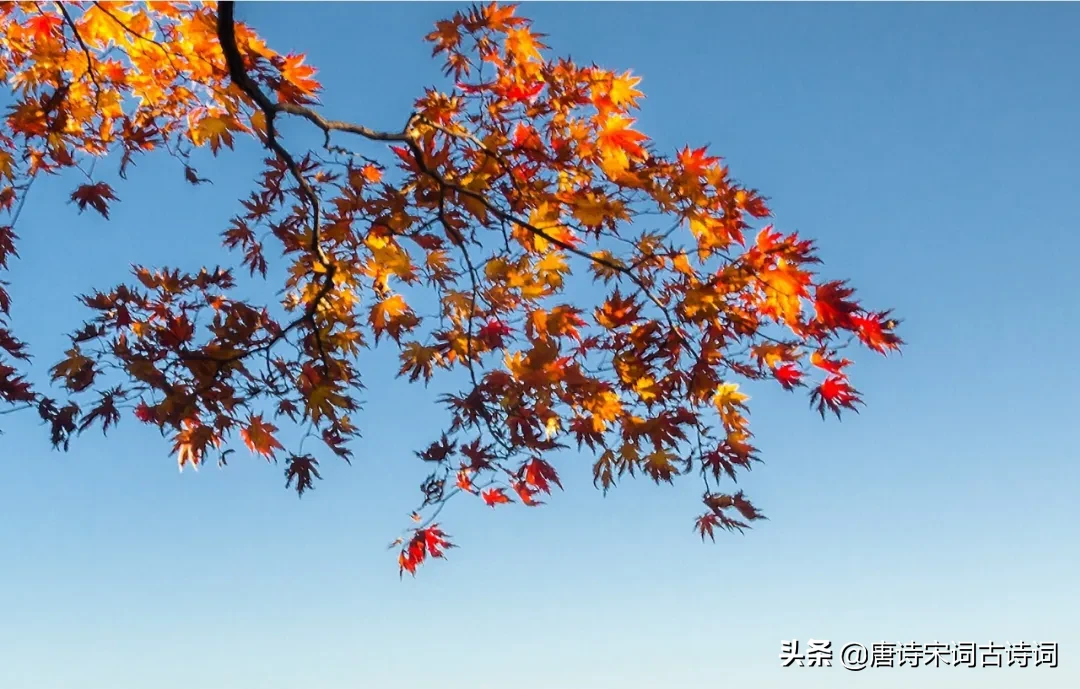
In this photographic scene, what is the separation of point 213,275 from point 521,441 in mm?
2333

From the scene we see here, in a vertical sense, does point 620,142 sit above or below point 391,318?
above

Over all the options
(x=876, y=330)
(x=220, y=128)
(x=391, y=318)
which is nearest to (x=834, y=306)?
(x=876, y=330)

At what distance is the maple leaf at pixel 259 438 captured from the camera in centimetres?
456

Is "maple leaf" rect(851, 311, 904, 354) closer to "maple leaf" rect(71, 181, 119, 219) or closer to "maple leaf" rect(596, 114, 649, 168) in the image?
"maple leaf" rect(596, 114, 649, 168)

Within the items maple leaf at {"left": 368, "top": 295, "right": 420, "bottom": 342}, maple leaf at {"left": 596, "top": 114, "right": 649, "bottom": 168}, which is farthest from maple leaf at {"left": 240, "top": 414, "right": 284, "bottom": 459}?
maple leaf at {"left": 596, "top": 114, "right": 649, "bottom": 168}

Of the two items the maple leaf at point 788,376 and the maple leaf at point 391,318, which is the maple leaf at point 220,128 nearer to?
the maple leaf at point 391,318

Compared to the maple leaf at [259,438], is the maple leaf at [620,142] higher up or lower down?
higher up

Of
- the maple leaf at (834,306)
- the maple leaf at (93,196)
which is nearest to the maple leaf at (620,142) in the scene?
the maple leaf at (834,306)

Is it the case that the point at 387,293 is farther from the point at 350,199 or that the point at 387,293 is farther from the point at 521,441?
the point at 521,441

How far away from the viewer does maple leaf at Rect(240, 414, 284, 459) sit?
4562 mm

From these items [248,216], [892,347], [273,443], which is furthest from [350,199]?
[892,347]

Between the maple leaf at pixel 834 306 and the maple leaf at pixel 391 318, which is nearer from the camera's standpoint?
the maple leaf at pixel 834 306

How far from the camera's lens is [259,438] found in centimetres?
459

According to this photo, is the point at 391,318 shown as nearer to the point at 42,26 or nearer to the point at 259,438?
the point at 259,438
